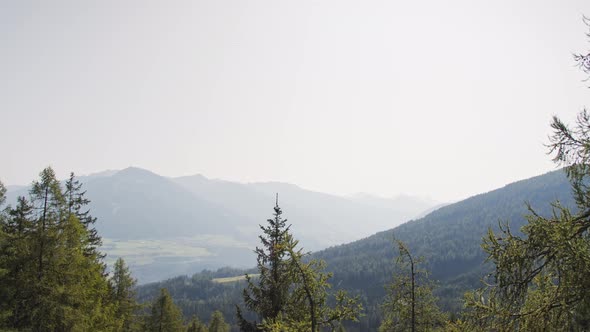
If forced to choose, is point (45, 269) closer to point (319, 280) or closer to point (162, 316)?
point (319, 280)

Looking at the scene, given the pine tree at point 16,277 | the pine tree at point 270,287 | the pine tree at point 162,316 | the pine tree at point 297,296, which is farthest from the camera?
the pine tree at point 162,316

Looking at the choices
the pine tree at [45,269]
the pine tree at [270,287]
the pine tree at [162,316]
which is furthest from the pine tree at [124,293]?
the pine tree at [270,287]

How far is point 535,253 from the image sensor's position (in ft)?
21.3

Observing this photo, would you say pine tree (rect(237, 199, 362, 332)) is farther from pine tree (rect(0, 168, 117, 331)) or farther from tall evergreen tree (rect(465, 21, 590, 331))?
pine tree (rect(0, 168, 117, 331))

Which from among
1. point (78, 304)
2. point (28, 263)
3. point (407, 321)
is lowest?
point (407, 321)

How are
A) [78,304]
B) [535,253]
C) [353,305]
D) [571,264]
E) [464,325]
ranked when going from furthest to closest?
[78,304] < [353,305] < [464,325] < [535,253] < [571,264]

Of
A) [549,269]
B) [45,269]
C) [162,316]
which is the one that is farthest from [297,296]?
[162,316]

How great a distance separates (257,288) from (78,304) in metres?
9.78

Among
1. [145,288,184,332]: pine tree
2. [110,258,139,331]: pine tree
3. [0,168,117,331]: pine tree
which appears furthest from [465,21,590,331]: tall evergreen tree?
[145,288,184,332]: pine tree

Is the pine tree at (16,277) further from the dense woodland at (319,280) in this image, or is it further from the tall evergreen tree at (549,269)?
the tall evergreen tree at (549,269)

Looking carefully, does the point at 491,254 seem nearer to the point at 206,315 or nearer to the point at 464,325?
the point at 464,325

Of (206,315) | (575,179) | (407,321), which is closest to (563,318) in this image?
(575,179)

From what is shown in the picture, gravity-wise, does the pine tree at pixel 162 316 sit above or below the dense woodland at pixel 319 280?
below

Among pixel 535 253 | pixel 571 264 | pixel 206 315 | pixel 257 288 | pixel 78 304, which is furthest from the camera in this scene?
pixel 206 315
